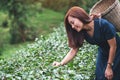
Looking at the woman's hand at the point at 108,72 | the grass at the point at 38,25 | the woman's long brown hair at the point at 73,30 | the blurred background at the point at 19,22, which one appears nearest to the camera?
the woman's long brown hair at the point at 73,30

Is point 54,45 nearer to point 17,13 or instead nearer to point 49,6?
point 17,13

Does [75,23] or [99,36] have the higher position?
[75,23]

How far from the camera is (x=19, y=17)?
22281 millimetres

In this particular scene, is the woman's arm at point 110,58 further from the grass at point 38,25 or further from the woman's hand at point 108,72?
the grass at point 38,25

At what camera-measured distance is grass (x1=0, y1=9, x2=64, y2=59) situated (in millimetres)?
21234

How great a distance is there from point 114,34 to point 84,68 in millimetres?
1318

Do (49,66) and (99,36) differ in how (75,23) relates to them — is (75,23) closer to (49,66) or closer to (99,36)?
(99,36)

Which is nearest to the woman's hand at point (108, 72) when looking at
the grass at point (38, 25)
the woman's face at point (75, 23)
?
the woman's face at point (75, 23)

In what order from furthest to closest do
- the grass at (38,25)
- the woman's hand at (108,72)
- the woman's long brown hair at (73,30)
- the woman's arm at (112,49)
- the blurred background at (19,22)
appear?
the blurred background at (19,22) → the grass at (38,25) → the woman's hand at (108,72) → the woman's arm at (112,49) → the woman's long brown hair at (73,30)


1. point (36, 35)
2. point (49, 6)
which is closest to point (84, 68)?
point (36, 35)

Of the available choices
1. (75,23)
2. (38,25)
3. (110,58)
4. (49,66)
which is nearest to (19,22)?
(38,25)

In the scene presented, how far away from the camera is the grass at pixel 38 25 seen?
836 inches

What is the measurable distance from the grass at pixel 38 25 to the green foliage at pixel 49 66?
32.8 ft

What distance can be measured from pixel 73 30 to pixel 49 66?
2.66ft
